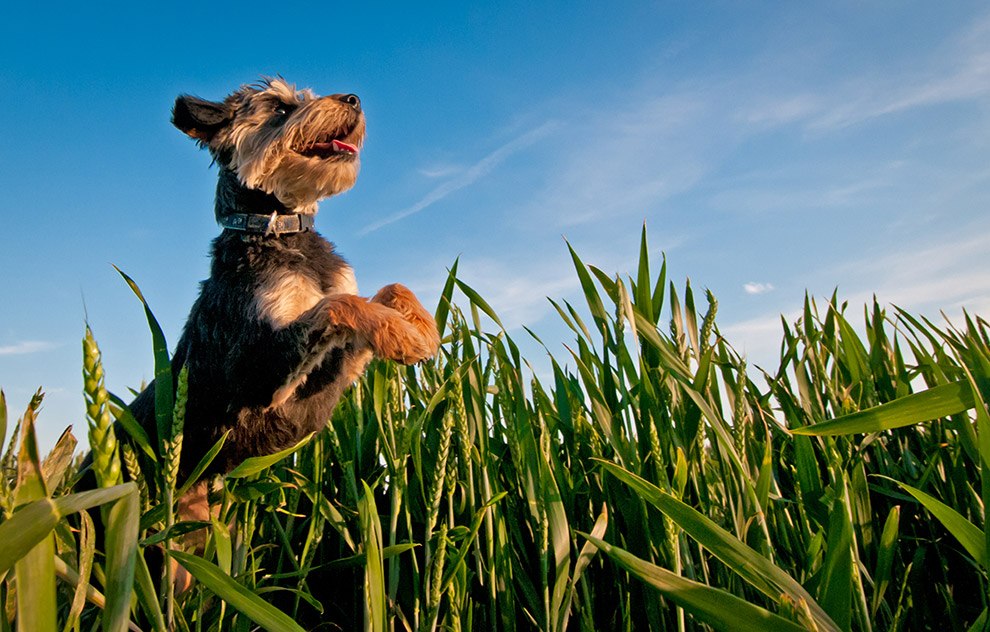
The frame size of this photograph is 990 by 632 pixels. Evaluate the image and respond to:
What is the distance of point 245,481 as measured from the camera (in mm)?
2365

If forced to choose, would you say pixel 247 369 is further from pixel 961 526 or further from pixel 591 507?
pixel 961 526

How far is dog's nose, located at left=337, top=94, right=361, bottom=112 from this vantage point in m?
4.45

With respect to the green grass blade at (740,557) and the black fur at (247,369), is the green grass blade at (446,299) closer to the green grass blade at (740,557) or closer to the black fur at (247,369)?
the black fur at (247,369)

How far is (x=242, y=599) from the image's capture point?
1192mm

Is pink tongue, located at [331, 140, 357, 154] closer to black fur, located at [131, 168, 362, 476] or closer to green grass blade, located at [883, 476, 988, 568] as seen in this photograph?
black fur, located at [131, 168, 362, 476]

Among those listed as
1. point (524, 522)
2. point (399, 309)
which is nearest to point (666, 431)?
point (524, 522)

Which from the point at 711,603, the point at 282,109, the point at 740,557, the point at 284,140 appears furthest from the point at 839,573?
the point at 282,109

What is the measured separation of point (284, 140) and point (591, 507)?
2.96 m

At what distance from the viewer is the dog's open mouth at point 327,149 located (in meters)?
4.38

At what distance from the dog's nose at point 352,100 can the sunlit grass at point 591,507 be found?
7.20 ft

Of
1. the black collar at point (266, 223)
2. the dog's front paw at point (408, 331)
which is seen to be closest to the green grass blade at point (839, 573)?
the dog's front paw at point (408, 331)

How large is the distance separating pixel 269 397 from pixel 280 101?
242 cm

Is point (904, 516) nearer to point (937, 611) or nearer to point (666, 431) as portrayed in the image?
point (937, 611)

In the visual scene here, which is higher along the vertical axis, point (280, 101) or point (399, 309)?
point (280, 101)
